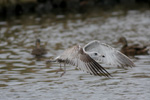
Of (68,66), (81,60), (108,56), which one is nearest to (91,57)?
(81,60)

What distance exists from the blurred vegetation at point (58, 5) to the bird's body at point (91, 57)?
2321 centimetres

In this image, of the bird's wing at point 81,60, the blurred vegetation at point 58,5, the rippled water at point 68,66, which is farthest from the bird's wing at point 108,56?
the blurred vegetation at point 58,5

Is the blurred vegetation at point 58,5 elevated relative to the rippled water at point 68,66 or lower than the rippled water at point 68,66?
elevated

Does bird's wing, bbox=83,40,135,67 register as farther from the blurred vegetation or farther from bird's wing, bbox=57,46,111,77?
the blurred vegetation

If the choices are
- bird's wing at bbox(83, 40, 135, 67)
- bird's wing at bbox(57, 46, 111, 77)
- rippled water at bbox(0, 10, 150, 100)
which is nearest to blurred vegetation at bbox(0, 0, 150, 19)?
rippled water at bbox(0, 10, 150, 100)

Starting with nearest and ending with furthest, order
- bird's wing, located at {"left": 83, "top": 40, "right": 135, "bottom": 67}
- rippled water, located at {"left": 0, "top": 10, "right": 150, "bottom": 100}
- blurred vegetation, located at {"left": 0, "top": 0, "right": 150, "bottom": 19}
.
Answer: bird's wing, located at {"left": 83, "top": 40, "right": 135, "bottom": 67} < rippled water, located at {"left": 0, "top": 10, "right": 150, "bottom": 100} < blurred vegetation, located at {"left": 0, "top": 0, "right": 150, "bottom": 19}

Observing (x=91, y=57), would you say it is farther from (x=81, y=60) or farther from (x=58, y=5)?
(x=58, y=5)

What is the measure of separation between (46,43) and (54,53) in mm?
3269

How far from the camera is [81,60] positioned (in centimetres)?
1027

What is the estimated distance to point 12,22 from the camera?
30.3 metres

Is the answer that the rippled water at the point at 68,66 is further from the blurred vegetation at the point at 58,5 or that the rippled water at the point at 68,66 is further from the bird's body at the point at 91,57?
the blurred vegetation at the point at 58,5

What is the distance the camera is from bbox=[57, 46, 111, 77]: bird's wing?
33.1 ft

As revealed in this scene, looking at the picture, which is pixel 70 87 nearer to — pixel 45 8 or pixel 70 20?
pixel 70 20

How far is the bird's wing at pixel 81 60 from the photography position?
10.1m
